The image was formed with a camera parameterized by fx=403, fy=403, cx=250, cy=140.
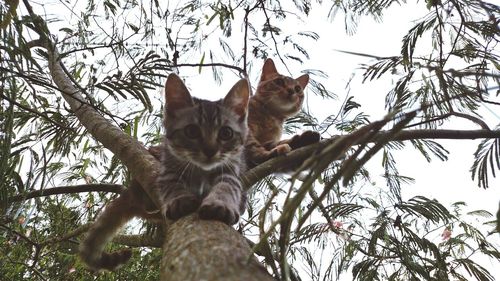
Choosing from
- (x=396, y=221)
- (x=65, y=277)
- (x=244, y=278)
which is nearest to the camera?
(x=244, y=278)

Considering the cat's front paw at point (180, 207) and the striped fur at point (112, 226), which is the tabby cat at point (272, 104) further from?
the cat's front paw at point (180, 207)

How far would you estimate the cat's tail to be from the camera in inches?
84.6

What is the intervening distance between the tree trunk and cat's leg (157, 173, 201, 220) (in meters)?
0.29

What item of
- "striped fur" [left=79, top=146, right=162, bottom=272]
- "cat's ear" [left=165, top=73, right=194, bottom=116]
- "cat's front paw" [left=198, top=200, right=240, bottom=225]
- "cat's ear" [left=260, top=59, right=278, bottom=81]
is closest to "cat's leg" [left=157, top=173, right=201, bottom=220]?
"cat's front paw" [left=198, top=200, right=240, bottom=225]

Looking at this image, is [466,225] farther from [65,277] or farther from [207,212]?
[65,277]

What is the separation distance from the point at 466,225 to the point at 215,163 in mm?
1587

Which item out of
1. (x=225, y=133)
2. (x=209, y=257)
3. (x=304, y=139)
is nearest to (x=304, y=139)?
(x=304, y=139)

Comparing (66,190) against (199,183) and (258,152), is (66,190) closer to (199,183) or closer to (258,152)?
(199,183)

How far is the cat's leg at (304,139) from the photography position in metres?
2.55

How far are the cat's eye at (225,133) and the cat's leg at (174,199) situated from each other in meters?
0.39

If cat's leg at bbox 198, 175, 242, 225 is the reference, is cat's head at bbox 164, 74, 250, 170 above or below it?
above

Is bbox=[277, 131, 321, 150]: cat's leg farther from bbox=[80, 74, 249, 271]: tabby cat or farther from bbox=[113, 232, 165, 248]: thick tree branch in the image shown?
bbox=[113, 232, 165, 248]: thick tree branch

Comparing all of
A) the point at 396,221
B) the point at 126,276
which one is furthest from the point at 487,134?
the point at 126,276

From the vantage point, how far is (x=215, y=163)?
80.4 inches
